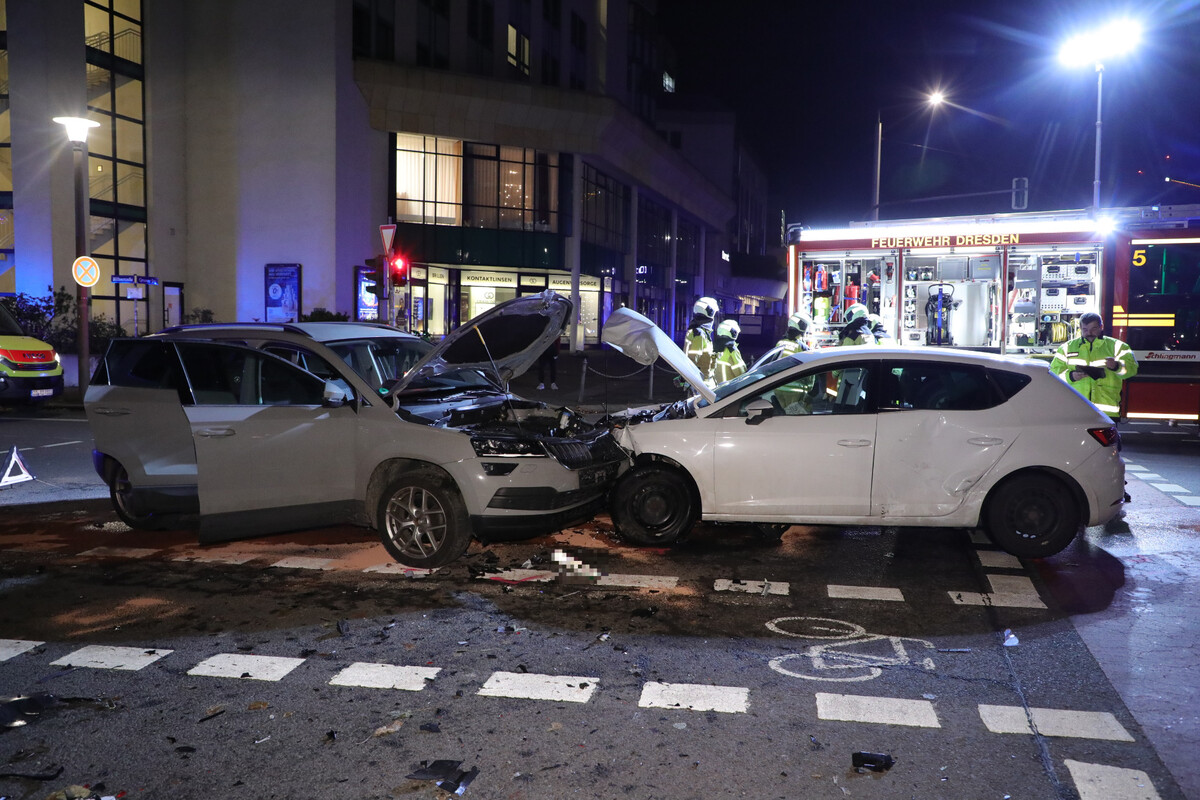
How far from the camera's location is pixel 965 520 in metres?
6.87

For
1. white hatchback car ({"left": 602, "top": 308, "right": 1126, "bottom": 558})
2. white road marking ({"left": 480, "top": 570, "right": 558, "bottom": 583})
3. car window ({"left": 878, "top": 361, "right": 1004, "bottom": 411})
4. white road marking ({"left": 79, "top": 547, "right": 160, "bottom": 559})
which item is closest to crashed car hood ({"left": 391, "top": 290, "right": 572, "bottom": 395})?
white hatchback car ({"left": 602, "top": 308, "right": 1126, "bottom": 558})

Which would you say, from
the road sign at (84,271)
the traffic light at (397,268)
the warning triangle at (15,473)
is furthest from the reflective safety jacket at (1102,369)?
the road sign at (84,271)

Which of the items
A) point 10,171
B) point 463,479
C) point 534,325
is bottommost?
point 463,479

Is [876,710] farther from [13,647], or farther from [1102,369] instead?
[1102,369]

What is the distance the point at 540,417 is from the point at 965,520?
3333 mm

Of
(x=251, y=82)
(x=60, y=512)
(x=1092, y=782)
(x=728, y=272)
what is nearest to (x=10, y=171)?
(x=251, y=82)

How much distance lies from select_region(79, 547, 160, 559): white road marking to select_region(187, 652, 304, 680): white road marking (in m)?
2.61

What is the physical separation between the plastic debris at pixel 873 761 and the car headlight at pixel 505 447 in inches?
129

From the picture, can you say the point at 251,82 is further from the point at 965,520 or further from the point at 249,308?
the point at 965,520

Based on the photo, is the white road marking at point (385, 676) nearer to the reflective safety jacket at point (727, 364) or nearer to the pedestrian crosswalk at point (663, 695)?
the pedestrian crosswalk at point (663, 695)

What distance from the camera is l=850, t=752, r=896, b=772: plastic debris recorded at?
11.9 ft

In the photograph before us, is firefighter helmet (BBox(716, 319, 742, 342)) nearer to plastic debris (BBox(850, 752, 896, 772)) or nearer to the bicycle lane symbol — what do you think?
the bicycle lane symbol

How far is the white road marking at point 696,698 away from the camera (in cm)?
422

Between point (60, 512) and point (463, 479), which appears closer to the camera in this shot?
point (463, 479)
